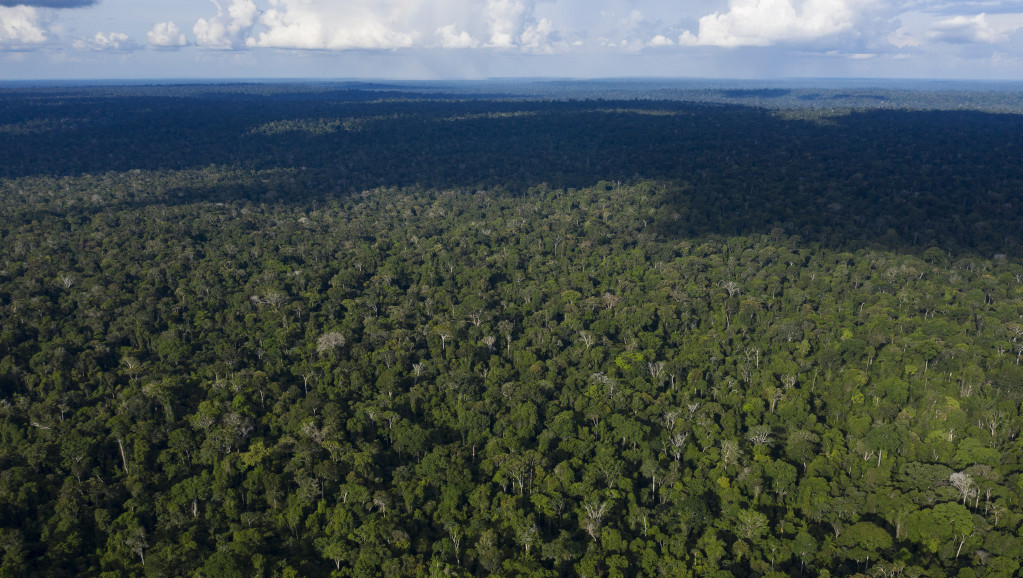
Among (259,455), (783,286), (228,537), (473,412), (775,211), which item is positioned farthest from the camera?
(775,211)

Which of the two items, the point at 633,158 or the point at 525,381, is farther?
the point at 633,158

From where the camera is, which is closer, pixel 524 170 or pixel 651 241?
pixel 651 241

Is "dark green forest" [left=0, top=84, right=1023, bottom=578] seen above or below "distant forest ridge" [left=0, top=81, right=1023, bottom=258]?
below

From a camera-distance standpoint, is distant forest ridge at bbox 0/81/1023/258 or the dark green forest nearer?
the dark green forest

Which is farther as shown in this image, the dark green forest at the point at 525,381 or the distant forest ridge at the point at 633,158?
the distant forest ridge at the point at 633,158

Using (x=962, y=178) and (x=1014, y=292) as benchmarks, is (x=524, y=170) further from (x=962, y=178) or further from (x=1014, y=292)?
(x=1014, y=292)

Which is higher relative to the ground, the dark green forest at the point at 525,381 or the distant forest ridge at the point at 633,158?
the distant forest ridge at the point at 633,158

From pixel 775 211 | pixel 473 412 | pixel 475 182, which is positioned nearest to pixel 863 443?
pixel 473 412

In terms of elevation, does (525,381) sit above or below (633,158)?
below
